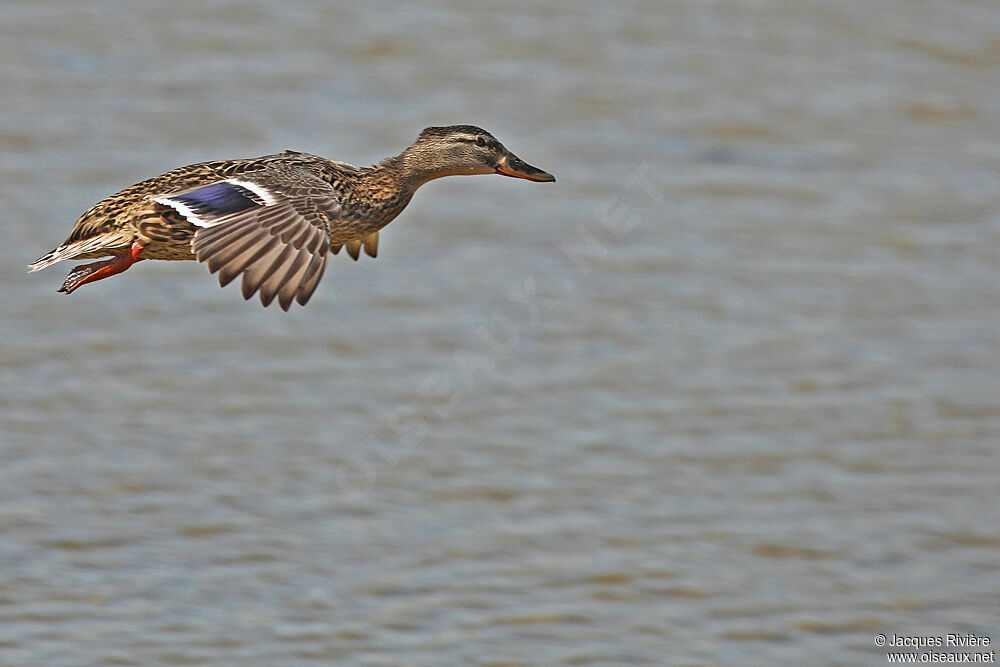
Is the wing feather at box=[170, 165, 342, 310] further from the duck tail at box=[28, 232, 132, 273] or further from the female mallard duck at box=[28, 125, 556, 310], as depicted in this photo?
the duck tail at box=[28, 232, 132, 273]

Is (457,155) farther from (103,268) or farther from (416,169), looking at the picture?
(103,268)

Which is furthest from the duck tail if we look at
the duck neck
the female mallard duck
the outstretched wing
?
the duck neck

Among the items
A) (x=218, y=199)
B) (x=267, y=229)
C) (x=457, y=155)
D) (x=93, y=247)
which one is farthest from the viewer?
(x=457, y=155)

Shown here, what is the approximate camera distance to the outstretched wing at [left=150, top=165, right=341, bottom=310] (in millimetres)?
7617

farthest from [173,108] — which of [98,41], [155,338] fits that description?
[155,338]

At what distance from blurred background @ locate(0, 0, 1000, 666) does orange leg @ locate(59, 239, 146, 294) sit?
13.3 ft

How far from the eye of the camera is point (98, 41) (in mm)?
22656

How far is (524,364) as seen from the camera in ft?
53.1

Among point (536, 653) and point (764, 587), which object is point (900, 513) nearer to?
point (764, 587)

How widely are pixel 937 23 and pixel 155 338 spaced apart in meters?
12.3

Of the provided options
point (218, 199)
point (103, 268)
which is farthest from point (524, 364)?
point (218, 199)

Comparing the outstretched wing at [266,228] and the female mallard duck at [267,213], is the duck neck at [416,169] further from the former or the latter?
the outstretched wing at [266,228]

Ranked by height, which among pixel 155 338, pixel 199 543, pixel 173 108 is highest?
pixel 173 108

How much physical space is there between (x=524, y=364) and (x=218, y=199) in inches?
317
